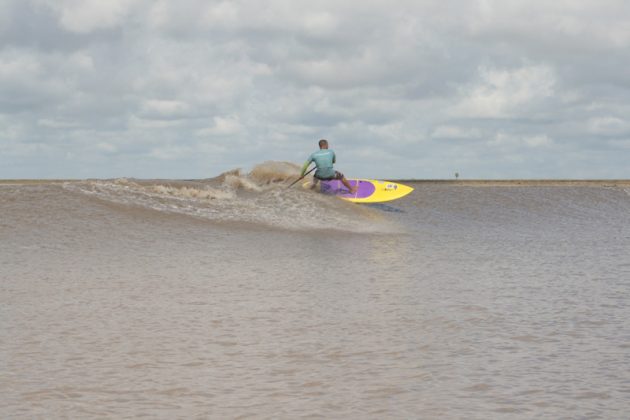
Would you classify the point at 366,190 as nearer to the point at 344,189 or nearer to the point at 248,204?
the point at 344,189

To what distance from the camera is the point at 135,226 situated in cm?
1603

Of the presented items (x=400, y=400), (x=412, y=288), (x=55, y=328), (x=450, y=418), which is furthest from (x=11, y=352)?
(x=412, y=288)

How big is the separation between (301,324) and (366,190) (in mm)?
17676

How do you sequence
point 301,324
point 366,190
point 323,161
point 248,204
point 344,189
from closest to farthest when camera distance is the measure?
point 301,324 → point 248,204 → point 323,161 → point 344,189 → point 366,190

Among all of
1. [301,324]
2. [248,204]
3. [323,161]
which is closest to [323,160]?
[323,161]

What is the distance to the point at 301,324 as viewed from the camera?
7.06 meters

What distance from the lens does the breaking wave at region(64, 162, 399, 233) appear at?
1895cm

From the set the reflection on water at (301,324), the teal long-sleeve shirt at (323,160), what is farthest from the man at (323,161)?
the reflection on water at (301,324)

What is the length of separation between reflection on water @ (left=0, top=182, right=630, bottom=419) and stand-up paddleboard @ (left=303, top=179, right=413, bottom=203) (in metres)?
7.66

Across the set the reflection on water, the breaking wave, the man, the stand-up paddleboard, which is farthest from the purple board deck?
the reflection on water

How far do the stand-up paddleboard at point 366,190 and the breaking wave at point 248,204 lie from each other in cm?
86

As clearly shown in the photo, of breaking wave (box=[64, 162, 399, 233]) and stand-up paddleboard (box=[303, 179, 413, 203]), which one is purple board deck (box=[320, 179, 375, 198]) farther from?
breaking wave (box=[64, 162, 399, 233])

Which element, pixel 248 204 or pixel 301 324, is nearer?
pixel 301 324

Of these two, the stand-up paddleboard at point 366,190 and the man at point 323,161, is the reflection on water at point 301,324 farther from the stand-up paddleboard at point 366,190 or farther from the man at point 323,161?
the stand-up paddleboard at point 366,190
